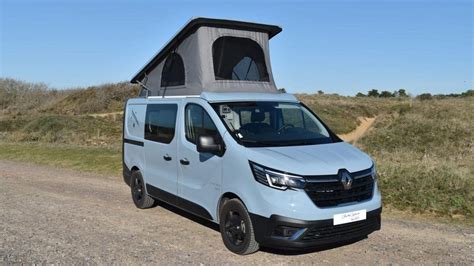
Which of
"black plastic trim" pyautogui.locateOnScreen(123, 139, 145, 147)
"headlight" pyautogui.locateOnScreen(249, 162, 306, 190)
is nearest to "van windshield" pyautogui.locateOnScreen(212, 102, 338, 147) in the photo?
"headlight" pyautogui.locateOnScreen(249, 162, 306, 190)

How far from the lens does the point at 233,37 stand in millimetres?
8086

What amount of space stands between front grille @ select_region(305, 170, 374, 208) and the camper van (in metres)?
0.01

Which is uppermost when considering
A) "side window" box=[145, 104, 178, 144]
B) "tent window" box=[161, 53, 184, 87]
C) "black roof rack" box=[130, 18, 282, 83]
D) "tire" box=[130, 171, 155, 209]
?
"black roof rack" box=[130, 18, 282, 83]

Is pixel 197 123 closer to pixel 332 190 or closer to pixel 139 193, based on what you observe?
pixel 332 190

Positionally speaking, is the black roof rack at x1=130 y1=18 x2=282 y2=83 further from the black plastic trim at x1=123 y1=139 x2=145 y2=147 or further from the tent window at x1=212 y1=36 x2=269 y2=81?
the black plastic trim at x1=123 y1=139 x2=145 y2=147

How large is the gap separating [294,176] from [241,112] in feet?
5.22

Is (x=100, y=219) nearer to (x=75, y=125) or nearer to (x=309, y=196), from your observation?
(x=309, y=196)

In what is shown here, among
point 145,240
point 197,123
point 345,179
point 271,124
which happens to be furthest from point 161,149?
point 345,179

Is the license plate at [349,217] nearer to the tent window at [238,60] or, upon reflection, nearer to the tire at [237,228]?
the tire at [237,228]

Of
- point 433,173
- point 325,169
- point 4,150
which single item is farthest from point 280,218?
point 4,150

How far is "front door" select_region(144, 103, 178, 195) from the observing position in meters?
6.99

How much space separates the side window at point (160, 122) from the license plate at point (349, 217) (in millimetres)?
2892

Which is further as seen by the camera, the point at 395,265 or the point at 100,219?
the point at 100,219

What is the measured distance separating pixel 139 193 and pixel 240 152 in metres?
3.43
